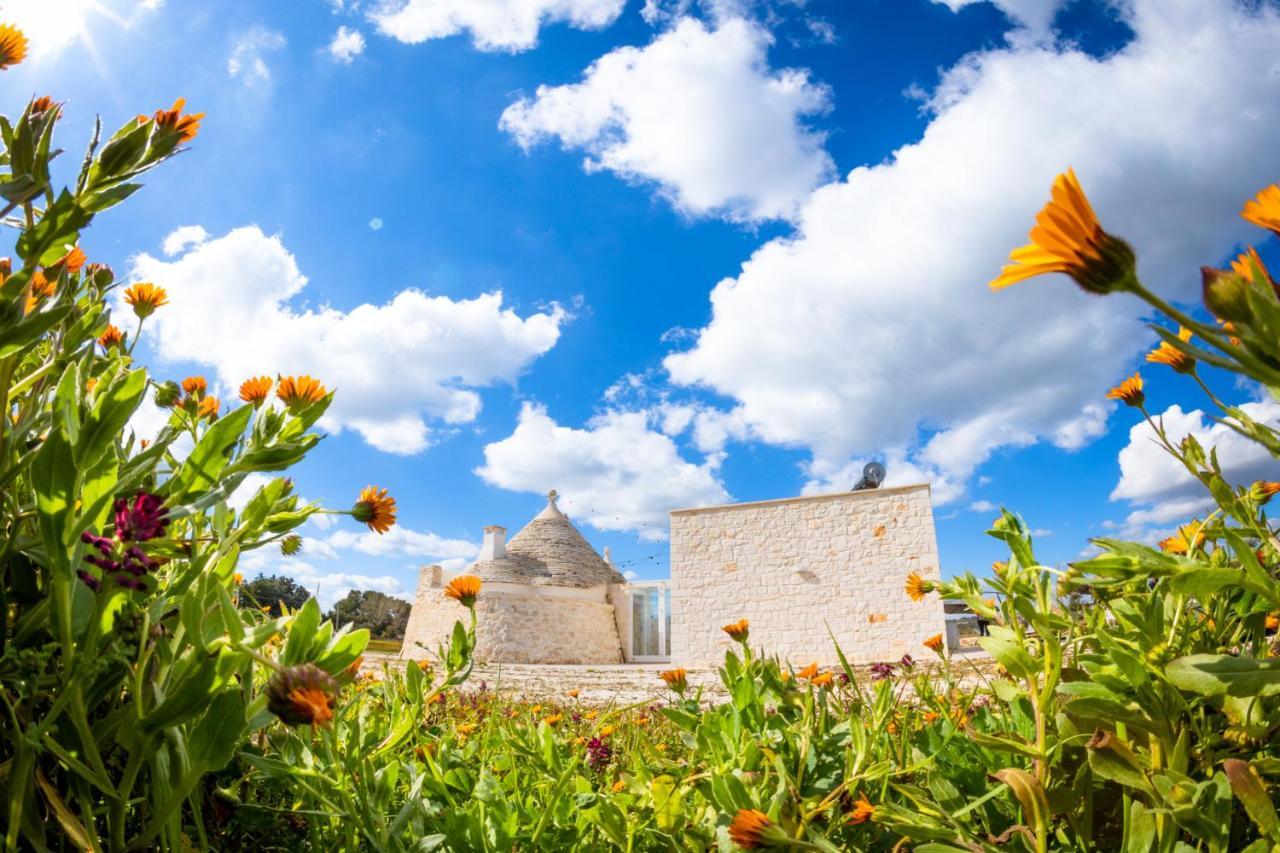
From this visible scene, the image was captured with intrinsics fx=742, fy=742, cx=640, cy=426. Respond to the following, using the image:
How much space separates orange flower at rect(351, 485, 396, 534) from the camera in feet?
4.57

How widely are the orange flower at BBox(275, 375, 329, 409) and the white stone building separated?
9.60m

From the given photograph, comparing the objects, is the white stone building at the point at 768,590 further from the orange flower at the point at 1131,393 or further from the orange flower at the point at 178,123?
the orange flower at the point at 178,123

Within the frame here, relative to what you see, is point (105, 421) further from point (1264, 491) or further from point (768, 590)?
point (768, 590)

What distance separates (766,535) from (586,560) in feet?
18.9

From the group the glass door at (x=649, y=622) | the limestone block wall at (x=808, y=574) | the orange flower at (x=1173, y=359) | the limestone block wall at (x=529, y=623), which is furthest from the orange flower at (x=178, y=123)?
the glass door at (x=649, y=622)

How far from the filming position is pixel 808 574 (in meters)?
12.5

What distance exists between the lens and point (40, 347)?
1006 mm

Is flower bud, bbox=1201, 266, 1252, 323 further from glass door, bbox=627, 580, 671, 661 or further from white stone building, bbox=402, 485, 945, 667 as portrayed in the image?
glass door, bbox=627, 580, 671, 661

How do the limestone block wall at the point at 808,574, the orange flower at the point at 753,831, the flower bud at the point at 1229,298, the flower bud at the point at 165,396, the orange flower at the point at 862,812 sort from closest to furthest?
the flower bud at the point at 1229,298, the orange flower at the point at 753,831, the orange flower at the point at 862,812, the flower bud at the point at 165,396, the limestone block wall at the point at 808,574

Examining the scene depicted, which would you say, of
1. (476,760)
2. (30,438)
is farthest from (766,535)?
(30,438)

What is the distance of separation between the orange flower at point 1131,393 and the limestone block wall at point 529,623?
13356mm

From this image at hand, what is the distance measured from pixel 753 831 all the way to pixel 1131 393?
1.34m

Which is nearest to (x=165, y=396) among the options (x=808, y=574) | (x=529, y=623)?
(x=808, y=574)

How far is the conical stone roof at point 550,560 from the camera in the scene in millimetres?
16025
